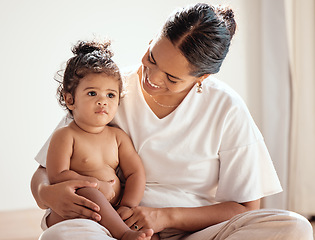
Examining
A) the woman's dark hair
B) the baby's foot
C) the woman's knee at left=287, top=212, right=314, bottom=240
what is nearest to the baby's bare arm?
the baby's foot

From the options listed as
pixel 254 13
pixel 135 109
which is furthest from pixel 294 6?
pixel 135 109

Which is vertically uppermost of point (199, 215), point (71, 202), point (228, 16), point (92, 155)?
point (228, 16)

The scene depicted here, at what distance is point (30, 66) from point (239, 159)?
7.53ft

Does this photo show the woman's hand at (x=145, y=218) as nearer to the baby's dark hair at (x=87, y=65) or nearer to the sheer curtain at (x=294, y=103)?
the baby's dark hair at (x=87, y=65)

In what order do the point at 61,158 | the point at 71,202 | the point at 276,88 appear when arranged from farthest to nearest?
1. the point at 276,88
2. the point at 61,158
3. the point at 71,202

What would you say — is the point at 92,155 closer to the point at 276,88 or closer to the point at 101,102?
the point at 101,102

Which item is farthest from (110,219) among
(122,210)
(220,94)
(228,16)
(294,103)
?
(294,103)

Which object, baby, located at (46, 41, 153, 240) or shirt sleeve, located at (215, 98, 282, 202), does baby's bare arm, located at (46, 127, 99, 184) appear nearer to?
baby, located at (46, 41, 153, 240)

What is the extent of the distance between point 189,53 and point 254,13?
2.57 metres

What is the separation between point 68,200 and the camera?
182cm

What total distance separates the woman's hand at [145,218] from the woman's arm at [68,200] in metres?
0.14

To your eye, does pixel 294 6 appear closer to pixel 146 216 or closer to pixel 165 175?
pixel 165 175

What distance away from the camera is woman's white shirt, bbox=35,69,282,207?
2.08 meters

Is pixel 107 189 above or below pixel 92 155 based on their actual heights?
below
